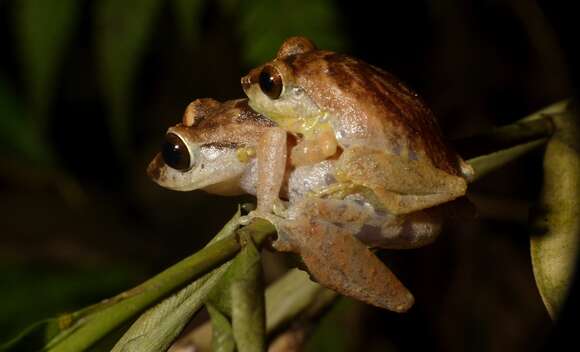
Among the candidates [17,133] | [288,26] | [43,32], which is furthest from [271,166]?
[17,133]

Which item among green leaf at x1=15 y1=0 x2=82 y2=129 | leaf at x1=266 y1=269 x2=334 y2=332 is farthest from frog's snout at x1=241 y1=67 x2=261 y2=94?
green leaf at x1=15 y1=0 x2=82 y2=129

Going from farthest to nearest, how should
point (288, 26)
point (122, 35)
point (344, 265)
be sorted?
1. point (122, 35)
2. point (288, 26)
3. point (344, 265)

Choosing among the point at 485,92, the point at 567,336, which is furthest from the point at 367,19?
the point at 567,336

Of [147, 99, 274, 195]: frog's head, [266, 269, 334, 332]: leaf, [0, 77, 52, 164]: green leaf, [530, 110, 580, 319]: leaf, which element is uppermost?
[0, 77, 52, 164]: green leaf

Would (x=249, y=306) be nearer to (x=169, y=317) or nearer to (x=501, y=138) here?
(x=169, y=317)

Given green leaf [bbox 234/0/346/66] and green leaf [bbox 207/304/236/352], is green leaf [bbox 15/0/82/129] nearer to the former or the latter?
green leaf [bbox 234/0/346/66]

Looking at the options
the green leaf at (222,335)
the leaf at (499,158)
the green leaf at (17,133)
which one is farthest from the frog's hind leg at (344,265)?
the green leaf at (17,133)
